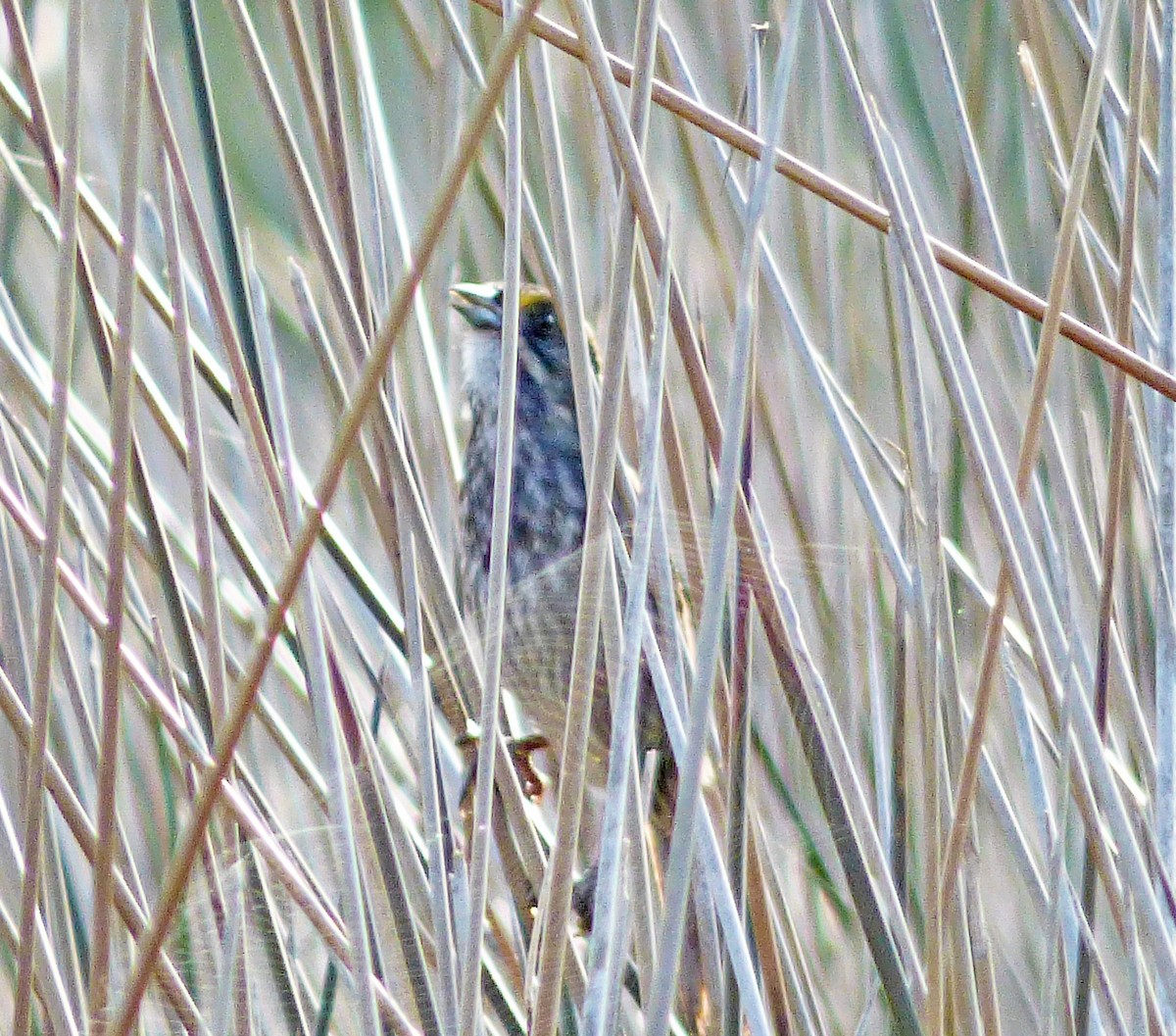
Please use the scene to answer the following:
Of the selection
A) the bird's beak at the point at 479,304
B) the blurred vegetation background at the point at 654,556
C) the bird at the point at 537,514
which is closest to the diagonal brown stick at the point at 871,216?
the blurred vegetation background at the point at 654,556

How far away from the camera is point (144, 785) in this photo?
1.55 meters

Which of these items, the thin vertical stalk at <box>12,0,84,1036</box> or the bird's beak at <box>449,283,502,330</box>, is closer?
the thin vertical stalk at <box>12,0,84,1036</box>

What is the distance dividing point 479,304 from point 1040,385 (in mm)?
916

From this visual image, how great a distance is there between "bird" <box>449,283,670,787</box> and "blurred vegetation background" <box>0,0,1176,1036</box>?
0.13 m

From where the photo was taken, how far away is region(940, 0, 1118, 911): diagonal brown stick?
852mm

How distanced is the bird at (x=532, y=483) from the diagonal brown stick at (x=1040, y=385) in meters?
0.57

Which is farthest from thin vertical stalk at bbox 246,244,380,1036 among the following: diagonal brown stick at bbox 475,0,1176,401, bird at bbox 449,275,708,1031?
bird at bbox 449,275,708,1031

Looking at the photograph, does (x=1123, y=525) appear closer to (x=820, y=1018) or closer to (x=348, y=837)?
(x=820, y=1018)

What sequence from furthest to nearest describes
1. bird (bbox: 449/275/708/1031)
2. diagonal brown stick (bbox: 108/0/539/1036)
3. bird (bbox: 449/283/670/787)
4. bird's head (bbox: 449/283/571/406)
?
1. bird's head (bbox: 449/283/571/406)
2. bird (bbox: 449/283/670/787)
3. bird (bbox: 449/275/708/1031)
4. diagonal brown stick (bbox: 108/0/539/1036)

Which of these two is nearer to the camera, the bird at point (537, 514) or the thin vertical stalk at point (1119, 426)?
the thin vertical stalk at point (1119, 426)

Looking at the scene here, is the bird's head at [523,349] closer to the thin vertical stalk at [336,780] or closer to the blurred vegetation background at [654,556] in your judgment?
the blurred vegetation background at [654,556]

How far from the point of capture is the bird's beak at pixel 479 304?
5.47ft

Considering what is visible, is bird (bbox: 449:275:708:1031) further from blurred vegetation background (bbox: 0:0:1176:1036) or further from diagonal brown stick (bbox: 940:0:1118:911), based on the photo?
diagonal brown stick (bbox: 940:0:1118:911)

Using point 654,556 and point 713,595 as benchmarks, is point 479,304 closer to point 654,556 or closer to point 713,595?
point 654,556
